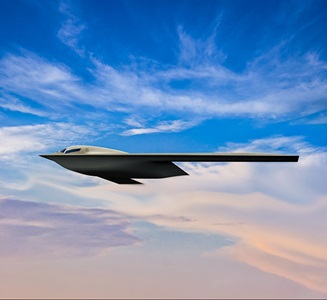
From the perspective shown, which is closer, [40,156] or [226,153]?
[226,153]

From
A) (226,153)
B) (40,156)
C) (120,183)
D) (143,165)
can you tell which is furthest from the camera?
(120,183)

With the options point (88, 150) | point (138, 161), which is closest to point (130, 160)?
point (138, 161)

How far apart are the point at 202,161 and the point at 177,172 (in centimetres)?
450

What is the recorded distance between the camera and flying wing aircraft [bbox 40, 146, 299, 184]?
21.5m

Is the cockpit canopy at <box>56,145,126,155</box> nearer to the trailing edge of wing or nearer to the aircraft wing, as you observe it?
the aircraft wing

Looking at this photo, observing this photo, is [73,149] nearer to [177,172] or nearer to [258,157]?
[177,172]

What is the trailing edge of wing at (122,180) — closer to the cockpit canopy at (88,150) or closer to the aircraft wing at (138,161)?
the aircraft wing at (138,161)

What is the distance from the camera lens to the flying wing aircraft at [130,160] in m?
21.5

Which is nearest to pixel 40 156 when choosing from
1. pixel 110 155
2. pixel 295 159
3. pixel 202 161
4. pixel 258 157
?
pixel 110 155

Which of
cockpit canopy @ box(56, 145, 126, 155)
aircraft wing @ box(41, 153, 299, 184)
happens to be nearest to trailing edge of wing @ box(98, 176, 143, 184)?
aircraft wing @ box(41, 153, 299, 184)

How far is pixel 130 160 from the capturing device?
22828mm

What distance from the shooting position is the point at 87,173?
2691cm

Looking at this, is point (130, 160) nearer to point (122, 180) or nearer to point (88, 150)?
point (88, 150)

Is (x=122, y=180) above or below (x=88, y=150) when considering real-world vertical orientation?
below
